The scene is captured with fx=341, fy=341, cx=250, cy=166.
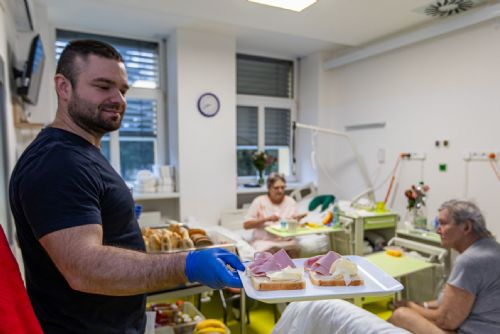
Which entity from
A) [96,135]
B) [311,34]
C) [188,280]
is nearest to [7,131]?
[96,135]

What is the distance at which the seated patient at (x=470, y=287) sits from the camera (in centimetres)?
164

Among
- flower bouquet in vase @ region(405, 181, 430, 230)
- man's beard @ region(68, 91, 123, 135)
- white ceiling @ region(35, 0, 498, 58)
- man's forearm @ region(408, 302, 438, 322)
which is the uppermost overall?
white ceiling @ region(35, 0, 498, 58)

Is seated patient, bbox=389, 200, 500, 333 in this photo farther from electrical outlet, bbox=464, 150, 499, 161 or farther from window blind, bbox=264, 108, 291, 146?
window blind, bbox=264, 108, 291, 146

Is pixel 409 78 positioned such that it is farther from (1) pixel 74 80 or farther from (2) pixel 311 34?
(1) pixel 74 80

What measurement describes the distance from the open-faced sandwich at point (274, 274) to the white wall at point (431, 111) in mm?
2574

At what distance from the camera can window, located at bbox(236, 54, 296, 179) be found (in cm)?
459

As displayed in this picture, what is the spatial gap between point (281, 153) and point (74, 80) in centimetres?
405

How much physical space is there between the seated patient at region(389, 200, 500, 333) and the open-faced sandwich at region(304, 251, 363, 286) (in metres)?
0.83

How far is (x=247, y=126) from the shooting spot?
15.2 ft

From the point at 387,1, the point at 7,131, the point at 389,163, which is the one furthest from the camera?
the point at 389,163

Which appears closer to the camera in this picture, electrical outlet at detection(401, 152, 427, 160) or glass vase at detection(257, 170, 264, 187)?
electrical outlet at detection(401, 152, 427, 160)

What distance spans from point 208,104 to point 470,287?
3.00 metres

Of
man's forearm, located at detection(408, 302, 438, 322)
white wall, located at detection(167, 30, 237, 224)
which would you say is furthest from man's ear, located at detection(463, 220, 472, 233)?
white wall, located at detection(167, 30, 237, 224)

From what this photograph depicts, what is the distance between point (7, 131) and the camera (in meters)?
2.05
